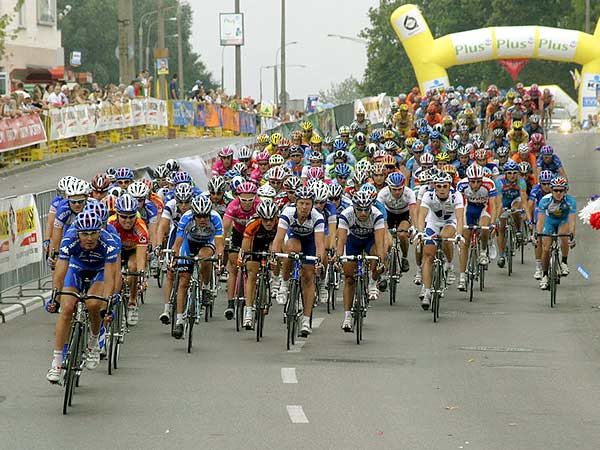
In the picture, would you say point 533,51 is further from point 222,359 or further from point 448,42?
point 222,359

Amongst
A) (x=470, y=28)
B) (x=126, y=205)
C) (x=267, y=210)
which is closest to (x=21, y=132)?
(x=267, y=210)

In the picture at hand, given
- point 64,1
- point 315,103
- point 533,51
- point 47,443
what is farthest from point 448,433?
point 64,1

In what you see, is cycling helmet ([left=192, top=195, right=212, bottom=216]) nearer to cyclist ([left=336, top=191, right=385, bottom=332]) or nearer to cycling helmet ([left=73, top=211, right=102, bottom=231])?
cyclist ([left=336, top=191, right=385, bottom=332])

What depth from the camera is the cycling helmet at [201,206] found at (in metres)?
15.8

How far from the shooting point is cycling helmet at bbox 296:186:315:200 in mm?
15984

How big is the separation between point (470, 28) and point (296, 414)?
99080 mm

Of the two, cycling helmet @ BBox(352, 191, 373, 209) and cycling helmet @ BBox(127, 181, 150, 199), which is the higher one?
cycling helmet @ BBox(127, 181, 150, 199)

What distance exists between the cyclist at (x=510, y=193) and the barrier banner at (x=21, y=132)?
13154mm

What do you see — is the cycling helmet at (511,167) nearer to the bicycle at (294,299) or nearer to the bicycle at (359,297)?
the bicycle at (359,297)

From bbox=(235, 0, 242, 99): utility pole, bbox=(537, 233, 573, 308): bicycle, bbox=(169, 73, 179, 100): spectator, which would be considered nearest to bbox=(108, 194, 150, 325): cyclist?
bbox=(537, 233, 573, 308): bicycle

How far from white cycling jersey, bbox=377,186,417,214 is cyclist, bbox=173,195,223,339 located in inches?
198

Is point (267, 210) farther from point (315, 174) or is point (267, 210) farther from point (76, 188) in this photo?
point (315, 174)

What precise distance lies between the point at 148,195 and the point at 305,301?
336 cm

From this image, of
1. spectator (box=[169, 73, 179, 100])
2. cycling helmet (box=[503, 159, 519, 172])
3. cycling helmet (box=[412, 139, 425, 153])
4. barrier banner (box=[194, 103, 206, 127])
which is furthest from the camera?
spectator (box=[169, 73, 179, 100])
